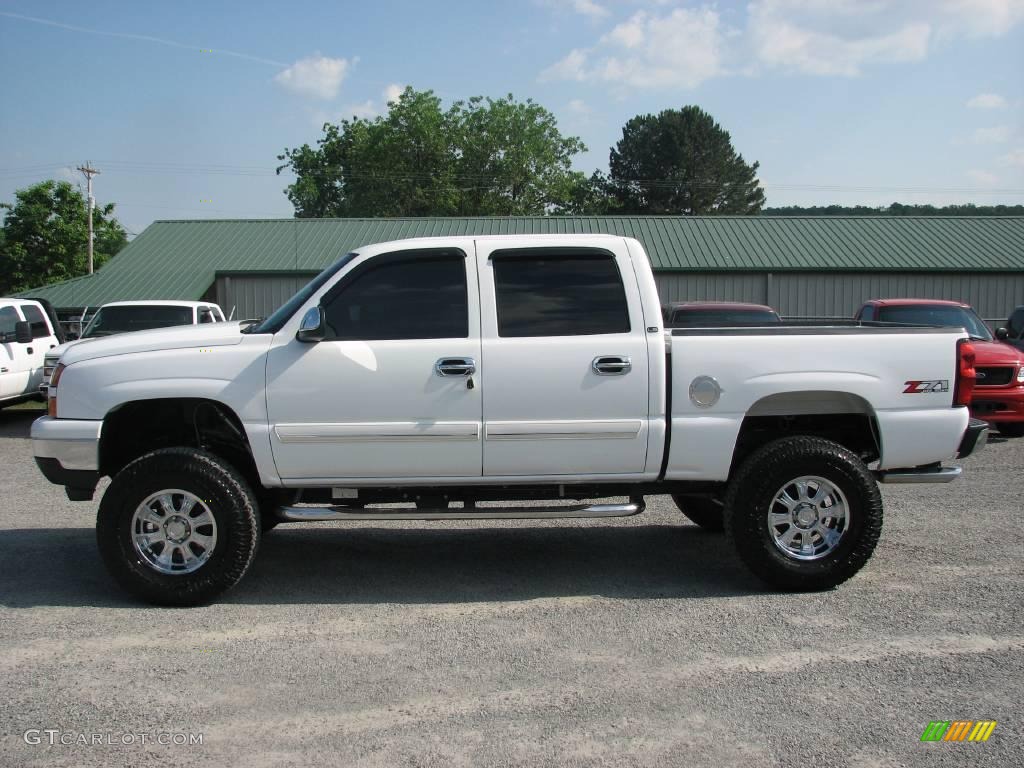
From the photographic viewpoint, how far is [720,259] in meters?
26.6

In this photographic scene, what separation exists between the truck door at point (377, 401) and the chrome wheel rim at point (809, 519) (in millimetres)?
1885

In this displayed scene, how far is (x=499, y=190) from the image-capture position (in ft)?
203

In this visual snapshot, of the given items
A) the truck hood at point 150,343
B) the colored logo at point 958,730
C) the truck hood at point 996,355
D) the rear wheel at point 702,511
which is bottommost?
the colored logo at point 958,730

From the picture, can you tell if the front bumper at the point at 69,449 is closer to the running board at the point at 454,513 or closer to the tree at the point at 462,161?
the running board at the point at 454,513

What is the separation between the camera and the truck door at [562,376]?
521cm

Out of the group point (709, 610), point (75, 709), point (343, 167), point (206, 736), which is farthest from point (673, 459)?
point (343, 167)

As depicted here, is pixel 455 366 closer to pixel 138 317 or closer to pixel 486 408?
pixel 486 408

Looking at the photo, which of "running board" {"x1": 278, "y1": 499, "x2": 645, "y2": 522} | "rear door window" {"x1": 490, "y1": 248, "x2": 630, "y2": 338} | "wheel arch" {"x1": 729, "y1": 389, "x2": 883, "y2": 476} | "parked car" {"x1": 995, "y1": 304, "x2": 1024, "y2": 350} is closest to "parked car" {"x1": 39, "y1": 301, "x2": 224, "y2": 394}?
"running board" {"x1": 278, "y1": 499, "x2": 645, "y2": 522}

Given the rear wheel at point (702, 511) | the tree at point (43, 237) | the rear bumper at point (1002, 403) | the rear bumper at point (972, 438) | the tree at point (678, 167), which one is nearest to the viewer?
the rear bumper at point (972, 438)

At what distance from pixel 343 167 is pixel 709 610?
2616 inches

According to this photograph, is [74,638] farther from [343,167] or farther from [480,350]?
[343,167]

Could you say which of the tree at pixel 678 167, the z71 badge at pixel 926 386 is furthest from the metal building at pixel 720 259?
the tree at pixel 678 167

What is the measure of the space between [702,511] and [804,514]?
153 centimetres

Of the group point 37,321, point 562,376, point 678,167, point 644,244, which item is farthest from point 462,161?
point 562,376
